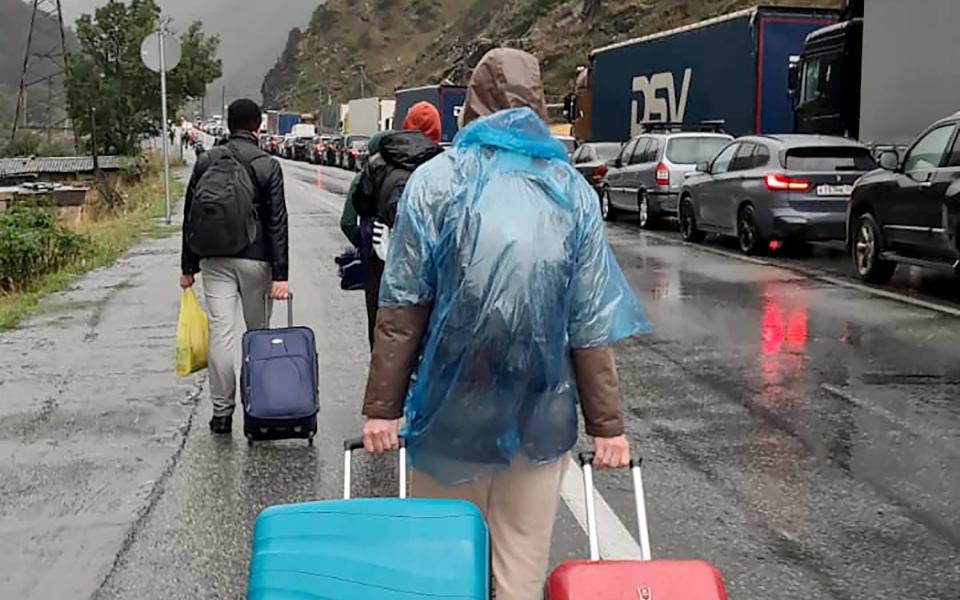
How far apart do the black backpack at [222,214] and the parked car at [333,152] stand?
51875 mm

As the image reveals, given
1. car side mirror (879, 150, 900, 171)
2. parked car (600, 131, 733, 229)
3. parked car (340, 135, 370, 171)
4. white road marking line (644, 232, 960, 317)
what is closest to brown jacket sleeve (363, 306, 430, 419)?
white road marking line (644, 232, 960, 317)

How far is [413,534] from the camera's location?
106 inches

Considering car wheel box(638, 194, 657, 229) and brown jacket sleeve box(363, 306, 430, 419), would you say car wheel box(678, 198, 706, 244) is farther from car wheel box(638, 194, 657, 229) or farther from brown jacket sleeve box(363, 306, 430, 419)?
brown jacket sleeve box(363, 306, 430, 419)

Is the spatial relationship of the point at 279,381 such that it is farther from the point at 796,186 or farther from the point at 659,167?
the point at 659,167

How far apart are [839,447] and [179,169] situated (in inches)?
1842

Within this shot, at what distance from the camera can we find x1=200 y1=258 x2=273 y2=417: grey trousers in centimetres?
671

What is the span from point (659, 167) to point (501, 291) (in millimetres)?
17866

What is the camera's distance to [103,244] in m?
18.9

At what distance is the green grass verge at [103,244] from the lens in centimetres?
1246

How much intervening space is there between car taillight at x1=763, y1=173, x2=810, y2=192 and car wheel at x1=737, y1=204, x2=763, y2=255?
1.77 feet

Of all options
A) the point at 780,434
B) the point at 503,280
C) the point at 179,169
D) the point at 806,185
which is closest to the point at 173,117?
the point at 179,169

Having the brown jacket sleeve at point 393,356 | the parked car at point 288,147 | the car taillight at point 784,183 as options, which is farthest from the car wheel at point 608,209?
the parked car at point 288,147

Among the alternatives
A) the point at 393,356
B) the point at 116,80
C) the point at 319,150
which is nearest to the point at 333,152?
the point at 319,150

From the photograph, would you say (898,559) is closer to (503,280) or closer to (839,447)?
(839,447)
